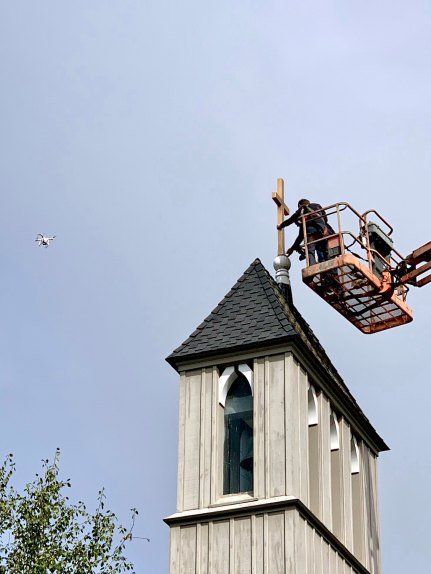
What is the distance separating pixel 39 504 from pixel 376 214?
8.87 metres

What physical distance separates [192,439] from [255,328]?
6.54 ft

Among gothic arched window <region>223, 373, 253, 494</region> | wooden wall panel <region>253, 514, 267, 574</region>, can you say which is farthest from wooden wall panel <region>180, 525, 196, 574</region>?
wooden wall panel <region>253, 514, 267, 574</region>

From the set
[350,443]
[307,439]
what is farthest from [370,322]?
[307,439]

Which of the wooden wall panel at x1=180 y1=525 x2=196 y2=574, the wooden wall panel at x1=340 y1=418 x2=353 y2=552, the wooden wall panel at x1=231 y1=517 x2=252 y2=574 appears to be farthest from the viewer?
the wooden wall panel at x1=340 y1=418 x2=353 y2=552

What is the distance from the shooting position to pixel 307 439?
917 inches

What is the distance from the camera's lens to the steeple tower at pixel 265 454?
22281mm

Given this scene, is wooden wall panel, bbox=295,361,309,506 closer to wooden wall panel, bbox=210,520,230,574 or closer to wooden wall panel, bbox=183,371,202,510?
wooden wall panel, bbox=210,520,230,574

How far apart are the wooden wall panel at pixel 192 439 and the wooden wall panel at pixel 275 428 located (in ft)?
3.74

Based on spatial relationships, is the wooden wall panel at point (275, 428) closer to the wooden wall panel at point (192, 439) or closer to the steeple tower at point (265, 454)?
the steeple tower at point (265, 454)

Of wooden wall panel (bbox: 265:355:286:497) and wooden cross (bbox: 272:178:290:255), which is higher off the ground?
wooden cross (bbox: 272:178:290:255)

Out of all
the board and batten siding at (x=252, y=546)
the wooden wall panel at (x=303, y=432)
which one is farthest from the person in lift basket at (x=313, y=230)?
the board and batten siding at (x=252, y=546)

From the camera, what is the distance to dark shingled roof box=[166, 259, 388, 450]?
23688 millimetres

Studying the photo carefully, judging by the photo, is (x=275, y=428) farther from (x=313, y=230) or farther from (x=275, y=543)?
(x=313, y=230)

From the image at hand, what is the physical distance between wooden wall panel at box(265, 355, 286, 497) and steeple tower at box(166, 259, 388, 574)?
0.01 meters
